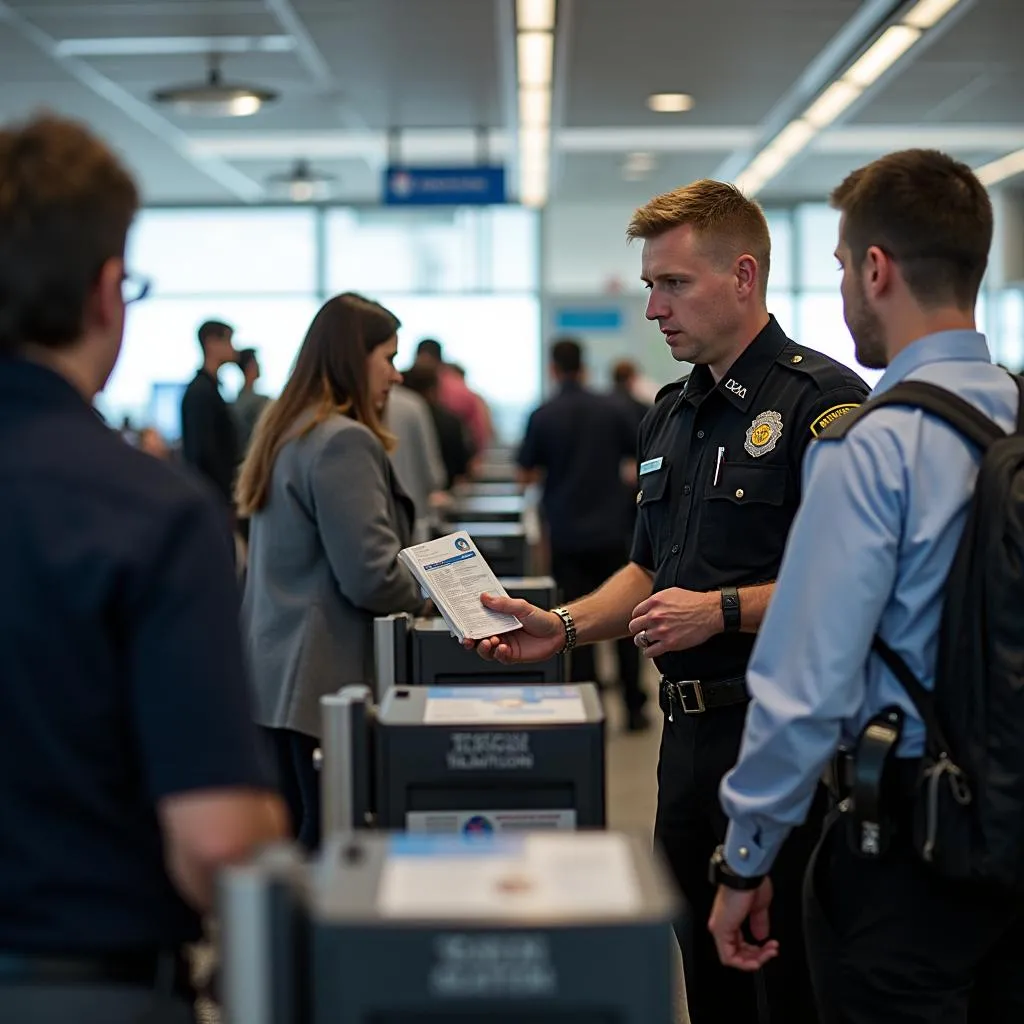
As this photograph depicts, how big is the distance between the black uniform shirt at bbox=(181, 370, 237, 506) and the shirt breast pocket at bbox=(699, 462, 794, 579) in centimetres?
551

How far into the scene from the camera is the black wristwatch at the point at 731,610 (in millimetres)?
2445

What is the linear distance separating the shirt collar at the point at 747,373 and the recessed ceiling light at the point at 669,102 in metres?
8.14

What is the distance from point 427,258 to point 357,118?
5.51m

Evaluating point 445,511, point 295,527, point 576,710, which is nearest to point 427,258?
point 445,511

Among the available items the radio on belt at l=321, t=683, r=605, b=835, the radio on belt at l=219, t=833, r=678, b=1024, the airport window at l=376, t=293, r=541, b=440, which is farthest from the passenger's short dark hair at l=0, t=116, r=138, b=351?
the airport window at l=376, t=293, r=541, b=440

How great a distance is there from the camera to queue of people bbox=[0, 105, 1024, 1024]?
129 centimetres

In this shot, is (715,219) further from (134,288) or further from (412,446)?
(412,446)

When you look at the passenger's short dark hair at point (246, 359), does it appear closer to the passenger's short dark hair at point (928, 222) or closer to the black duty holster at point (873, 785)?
the passenger's short dark hair at point (928, 222)

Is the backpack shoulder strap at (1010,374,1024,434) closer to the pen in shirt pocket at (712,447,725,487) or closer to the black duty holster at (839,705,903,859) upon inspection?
the black duty holster at (839,705,903,859)

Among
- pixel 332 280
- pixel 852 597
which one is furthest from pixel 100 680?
pixel 332 280

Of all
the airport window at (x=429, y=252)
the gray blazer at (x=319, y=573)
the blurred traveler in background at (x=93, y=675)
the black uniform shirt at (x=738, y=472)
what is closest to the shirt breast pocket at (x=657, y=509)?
the black uniform shirt at (x=738, y=472)

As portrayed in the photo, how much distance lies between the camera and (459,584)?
8.29 feet

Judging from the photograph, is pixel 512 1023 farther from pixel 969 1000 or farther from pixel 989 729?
pixel 969 1000

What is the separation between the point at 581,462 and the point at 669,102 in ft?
13.6
